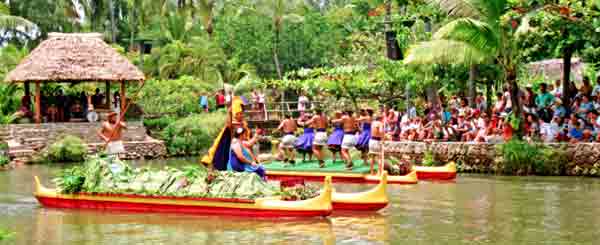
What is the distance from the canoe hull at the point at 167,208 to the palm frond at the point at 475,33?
6.72 m

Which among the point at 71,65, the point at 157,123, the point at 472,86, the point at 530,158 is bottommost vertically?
the point at 530,158

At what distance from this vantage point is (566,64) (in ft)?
61.7

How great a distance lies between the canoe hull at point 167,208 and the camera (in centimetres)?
1216

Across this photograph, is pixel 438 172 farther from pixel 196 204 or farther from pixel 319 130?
pixel 196 204

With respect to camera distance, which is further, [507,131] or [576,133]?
[507,131]

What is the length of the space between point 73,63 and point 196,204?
13566 millimetres

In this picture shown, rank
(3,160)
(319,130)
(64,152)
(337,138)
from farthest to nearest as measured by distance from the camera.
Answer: (64,152) → (3,160) → (319,130) → (337,138)

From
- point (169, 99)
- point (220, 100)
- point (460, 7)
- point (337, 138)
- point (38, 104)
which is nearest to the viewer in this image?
point (337, 138)

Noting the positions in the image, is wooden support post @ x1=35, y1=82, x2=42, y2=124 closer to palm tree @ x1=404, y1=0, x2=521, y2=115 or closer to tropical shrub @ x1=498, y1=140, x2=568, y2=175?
palm tree @ x1=404, y1=0, x2=521, y2=115

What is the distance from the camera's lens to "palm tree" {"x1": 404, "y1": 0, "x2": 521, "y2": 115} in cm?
1783

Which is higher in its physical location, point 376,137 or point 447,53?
point 447,53

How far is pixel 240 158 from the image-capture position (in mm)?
13039

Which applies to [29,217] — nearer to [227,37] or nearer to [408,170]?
[408,170]

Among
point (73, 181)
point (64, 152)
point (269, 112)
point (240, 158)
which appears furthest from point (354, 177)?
point (269, 112)
